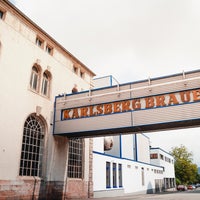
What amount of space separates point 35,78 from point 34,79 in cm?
14

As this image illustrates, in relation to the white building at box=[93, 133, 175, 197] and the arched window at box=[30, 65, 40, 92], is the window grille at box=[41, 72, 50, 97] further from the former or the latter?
the white building at box=[93, 133, 175, 197]

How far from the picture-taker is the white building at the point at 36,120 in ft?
44.8

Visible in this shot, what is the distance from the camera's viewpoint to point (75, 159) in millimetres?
19250

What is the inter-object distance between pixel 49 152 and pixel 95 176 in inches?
275

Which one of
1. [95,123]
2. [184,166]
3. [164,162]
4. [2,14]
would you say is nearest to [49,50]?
[2,14]

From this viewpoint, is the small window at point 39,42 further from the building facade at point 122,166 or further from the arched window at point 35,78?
the building facade at point 122,166

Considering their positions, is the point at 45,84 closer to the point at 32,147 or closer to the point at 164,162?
→ the point at 32,147

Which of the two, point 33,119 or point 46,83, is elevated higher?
point 46,83

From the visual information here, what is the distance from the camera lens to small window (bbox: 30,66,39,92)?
53.3 feet

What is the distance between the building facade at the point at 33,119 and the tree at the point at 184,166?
58466 mm

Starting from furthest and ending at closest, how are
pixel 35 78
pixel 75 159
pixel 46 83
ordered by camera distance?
pixel 75 159 → pixel 46 83 → pixel 35 78

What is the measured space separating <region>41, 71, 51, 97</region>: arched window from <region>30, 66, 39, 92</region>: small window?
0.66 meters

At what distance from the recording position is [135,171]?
3231 cm

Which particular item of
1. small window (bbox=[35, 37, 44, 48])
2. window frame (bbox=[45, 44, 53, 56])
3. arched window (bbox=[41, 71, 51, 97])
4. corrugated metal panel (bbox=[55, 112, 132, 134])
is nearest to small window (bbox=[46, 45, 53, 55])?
window frame (bbox=[45, 44, 53, 56])
